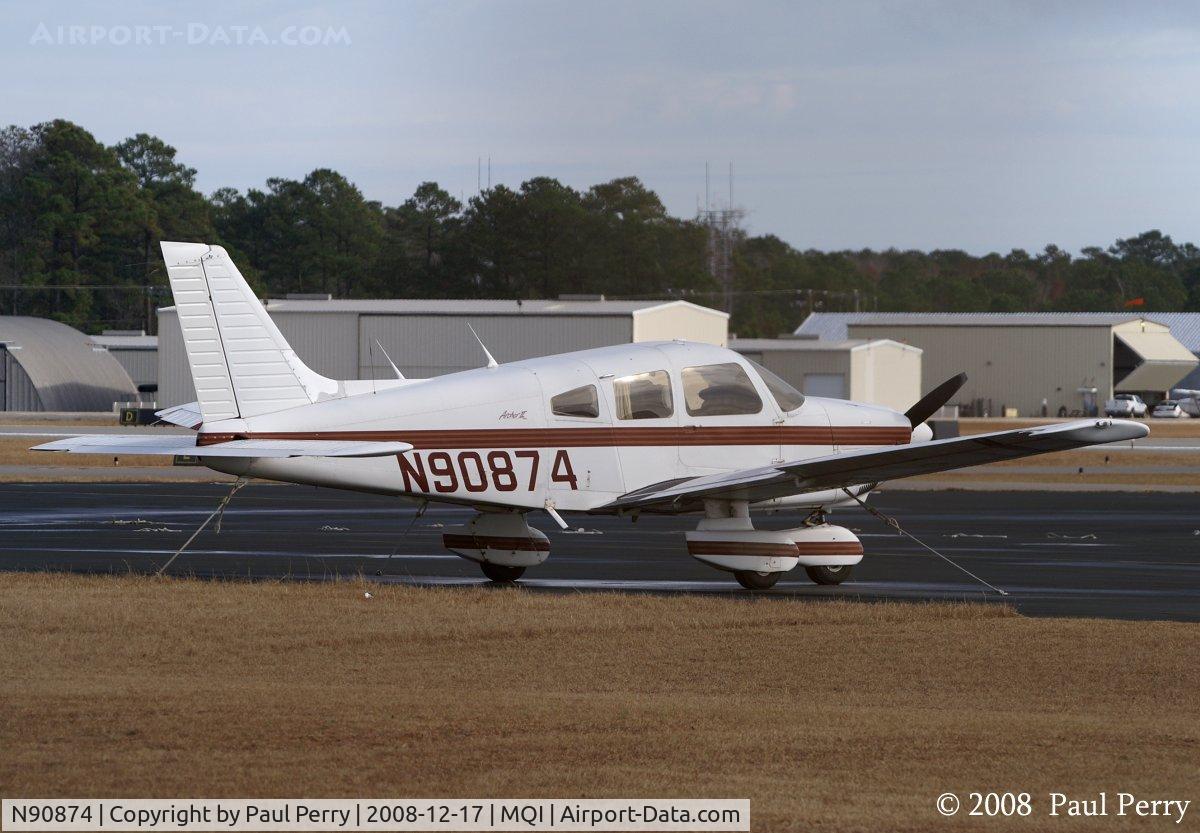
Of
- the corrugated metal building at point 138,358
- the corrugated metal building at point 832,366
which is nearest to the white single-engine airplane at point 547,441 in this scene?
the corrugated metal building at point 832,366

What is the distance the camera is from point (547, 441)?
49.6 ft

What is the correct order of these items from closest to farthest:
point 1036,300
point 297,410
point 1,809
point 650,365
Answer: point 1,809 → point 297,410 → point 650,365 → point 1036,300

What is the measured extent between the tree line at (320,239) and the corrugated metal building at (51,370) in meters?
19.9

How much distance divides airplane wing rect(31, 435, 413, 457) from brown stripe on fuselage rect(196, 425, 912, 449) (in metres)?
0.08

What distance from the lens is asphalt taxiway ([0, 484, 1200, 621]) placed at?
616 inches

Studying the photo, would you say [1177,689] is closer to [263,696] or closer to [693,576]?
[263,696]

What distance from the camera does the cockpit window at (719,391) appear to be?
1581 centimetres

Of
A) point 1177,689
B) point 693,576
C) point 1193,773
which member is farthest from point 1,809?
point 693,576

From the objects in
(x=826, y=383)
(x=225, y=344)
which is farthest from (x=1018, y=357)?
(x=225, y=344)

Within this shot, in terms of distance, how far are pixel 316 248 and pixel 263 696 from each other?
368ft

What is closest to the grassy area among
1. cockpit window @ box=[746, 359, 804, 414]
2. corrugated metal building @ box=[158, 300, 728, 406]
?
cockpit window @ box=[746, 359, 804, 414]

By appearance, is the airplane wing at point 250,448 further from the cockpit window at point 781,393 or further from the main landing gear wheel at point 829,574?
the main landing gear wheel at point 829,574

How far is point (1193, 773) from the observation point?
7.43 m

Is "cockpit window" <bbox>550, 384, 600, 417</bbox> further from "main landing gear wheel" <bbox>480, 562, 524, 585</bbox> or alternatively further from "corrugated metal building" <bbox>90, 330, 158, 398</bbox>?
"corrugated metal building" <bbox>90, 330, 158, 398</bbox>
